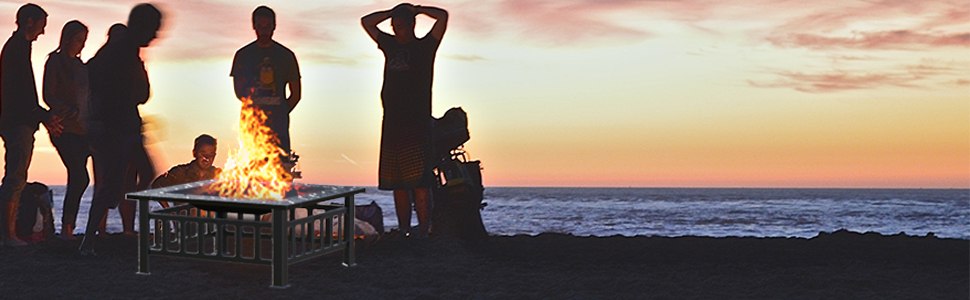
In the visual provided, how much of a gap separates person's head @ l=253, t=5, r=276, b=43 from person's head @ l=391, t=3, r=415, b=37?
1.11 m

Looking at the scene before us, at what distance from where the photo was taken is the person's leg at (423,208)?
885 cm

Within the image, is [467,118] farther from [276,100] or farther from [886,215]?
[886,215]

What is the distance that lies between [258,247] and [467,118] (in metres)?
3.25

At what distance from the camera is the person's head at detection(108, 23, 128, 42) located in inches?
337

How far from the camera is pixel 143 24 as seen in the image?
27.9 feet

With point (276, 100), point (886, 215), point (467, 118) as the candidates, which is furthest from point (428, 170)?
point (886, 215)

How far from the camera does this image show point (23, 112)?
8.50 meters

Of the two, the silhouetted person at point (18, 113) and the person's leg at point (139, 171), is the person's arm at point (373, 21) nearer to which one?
the person's leg at point (139, 171)

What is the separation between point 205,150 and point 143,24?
1.31 metres

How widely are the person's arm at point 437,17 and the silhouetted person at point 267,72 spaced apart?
1283 mm

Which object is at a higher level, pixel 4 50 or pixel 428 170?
pixel 4 50

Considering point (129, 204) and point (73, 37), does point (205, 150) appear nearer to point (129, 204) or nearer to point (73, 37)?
point (129, 204)

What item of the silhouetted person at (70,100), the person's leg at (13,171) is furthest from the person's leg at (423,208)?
the person's leg at (13,171)

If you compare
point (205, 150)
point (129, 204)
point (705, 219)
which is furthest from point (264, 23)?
point (705, 219)
